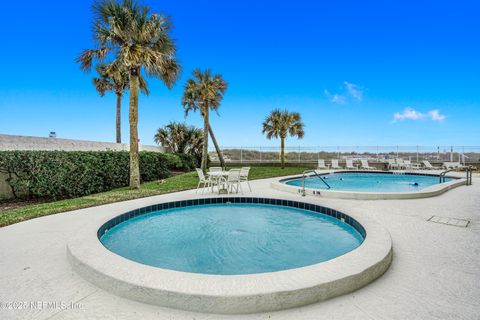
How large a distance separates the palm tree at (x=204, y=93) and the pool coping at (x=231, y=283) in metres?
13.4

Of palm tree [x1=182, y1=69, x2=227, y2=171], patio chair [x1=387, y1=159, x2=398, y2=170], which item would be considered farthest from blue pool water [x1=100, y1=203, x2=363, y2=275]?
patio chair [x1=387, y1=159, x2=398, y2=170]

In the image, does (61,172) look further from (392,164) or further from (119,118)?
(392,164)

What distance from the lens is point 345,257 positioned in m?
2.79

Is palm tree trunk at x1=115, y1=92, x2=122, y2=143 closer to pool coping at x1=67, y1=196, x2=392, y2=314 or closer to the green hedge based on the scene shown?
the green hedge

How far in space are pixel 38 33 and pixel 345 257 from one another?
1656 cm

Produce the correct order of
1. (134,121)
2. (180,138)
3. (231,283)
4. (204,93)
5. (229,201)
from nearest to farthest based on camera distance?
(231,283)
(229,201)
(134,121)
(204,93)
(180,138)

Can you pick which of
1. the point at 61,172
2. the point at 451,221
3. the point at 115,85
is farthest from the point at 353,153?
A: the point at 61,172

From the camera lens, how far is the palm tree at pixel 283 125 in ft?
65.0

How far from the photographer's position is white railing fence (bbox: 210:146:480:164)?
20.5 metres

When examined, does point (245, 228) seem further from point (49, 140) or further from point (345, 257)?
point (49, 140)

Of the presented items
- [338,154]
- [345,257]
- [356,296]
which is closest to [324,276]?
[356,296]

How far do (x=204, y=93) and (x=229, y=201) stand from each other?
10.5 m

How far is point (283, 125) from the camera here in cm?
1973

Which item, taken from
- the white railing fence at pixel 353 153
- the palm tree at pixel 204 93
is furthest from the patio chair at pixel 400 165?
the palm tree at pixel 204 93
